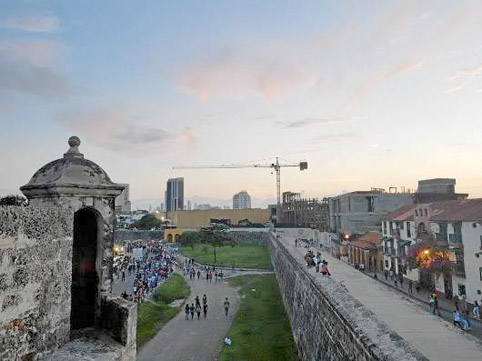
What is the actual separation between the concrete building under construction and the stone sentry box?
7748 cm

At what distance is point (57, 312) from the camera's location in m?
6.07

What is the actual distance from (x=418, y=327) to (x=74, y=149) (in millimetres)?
13107

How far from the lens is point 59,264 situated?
19.8ft

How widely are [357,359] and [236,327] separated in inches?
666

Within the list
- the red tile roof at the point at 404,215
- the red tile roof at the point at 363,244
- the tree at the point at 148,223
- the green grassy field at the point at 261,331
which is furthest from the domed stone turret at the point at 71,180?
the tree at the point at 148,223

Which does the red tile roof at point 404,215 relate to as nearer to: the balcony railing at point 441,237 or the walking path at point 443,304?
the balcony railing at point 441,237

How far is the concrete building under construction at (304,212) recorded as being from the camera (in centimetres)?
8894

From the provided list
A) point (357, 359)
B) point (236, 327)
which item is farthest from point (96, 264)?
point (236, 327)

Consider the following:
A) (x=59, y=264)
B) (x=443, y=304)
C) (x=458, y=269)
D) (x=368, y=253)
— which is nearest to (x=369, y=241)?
(x=368, y=253)

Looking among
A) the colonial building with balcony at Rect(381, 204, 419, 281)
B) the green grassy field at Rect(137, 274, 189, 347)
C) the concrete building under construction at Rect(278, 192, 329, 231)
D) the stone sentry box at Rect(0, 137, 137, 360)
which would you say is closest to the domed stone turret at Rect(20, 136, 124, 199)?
the stone sentry box at Rect(0, 137, 137, 360)

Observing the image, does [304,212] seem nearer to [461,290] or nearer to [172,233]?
[172,233]

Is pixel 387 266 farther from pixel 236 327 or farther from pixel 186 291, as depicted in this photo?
pixel 236 327

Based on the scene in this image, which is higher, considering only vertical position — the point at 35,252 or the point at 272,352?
the point at 35,252

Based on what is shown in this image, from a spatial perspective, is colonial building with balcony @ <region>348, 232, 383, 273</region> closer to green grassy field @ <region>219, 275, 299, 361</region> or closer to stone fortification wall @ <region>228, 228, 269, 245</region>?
green grassy field @ <region>219, 275, 299, 361</region>
